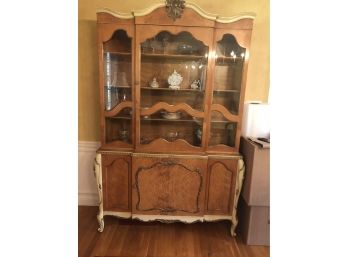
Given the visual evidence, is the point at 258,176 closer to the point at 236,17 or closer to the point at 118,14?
the point at 236,17

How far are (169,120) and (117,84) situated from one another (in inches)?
22.7

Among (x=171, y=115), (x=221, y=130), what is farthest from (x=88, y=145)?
(x=221, y=130)

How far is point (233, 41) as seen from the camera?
2.02 metres

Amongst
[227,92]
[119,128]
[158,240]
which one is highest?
[227,92]

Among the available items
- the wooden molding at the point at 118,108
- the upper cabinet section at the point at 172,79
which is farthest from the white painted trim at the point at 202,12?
the wooden molding at the point at 118,108

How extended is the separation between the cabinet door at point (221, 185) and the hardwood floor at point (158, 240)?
26cm

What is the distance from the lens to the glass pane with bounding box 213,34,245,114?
6.69 ft

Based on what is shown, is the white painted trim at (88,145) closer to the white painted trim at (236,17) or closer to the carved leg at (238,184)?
the carved leg at (238,184)

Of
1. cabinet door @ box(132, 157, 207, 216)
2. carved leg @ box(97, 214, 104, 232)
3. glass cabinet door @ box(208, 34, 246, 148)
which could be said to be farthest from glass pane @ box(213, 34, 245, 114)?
carved leg @ box(97, 214, 104, 232)

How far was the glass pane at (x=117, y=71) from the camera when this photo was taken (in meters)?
2.06

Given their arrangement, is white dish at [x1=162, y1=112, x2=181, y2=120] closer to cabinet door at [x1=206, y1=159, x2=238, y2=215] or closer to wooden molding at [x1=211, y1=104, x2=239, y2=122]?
wooden molding at [x1=211, y1=104, x2=239, y2=122]

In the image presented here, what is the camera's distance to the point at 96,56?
234 cm
